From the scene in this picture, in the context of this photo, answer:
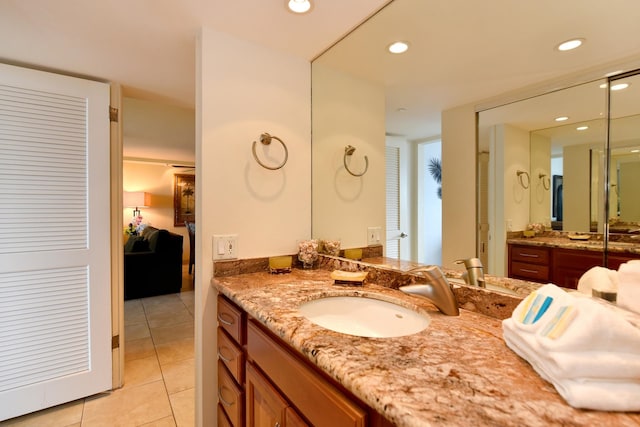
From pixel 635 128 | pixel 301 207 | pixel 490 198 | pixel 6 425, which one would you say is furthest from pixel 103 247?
pixel 635 128

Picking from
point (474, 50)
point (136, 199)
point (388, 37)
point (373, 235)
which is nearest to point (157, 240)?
point (136, 199)

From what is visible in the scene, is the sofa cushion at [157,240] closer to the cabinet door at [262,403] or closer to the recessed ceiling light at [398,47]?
the cabinet door at [262,403]

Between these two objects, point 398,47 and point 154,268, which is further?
point 154,268

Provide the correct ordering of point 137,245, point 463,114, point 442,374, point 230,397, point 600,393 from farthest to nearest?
1. point 137,245
2. point 230,397
3. point 463,114
4. point 442,374
5. point 600,393

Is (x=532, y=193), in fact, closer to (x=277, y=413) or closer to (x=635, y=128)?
(x=635, y=128)

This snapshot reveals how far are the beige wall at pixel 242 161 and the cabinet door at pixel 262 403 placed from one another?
46 centimetres

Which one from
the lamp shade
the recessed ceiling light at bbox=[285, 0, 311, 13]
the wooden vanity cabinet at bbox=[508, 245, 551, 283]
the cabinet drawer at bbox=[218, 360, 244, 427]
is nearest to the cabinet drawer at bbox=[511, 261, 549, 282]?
the wooden vanity cabinet at bbox=[508, 245, 551, 283]

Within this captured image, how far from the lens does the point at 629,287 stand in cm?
63

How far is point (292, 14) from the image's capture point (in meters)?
1.28

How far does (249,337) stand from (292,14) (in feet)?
4.46

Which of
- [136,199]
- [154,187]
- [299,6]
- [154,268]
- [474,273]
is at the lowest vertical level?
[154,268]

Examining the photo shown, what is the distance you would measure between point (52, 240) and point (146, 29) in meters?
1.35

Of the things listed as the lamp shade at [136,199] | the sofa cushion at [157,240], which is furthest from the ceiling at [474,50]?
the lamp shade at [136,199]

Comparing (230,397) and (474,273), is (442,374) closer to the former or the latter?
(474,273)
